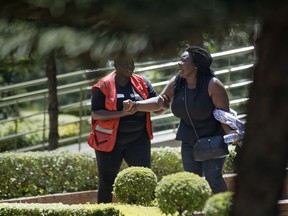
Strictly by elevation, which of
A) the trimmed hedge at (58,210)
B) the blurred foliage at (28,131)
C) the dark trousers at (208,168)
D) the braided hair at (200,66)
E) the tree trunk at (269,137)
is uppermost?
the tree trunk at (269,137)

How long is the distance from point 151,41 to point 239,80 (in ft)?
36.9

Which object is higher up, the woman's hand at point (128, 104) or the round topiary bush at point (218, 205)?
the woman's hand at point (128, 104)

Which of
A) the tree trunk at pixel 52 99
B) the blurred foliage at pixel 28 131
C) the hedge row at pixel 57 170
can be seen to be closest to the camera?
the hedge row at pixel 57 170

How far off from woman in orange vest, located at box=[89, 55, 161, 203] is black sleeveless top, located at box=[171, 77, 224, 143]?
76cm

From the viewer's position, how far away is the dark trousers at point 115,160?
1134 cm

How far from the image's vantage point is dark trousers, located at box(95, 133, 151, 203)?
11.3 meters

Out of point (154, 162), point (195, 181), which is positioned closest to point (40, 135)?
point (154, 162)

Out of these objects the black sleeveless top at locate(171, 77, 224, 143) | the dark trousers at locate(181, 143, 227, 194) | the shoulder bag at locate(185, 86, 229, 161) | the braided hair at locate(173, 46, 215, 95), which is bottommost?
the dark trousers at locate(181, 143, 227, 194)

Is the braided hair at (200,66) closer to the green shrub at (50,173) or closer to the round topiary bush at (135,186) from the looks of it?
the round topiary bush at (135,186)

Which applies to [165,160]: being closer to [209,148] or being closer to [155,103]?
[155,103]

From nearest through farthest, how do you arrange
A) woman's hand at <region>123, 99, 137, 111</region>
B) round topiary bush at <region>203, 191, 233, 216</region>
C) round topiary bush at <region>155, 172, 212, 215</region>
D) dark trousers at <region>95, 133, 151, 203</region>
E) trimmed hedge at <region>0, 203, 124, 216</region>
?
round topiary bush at <region>203, 191, 233, 216</region> < round topiary bush at <region>155, 172, 212, 215</region> < trimmed hedge at <region>0, 203, 124, 216</region> < woman's hand at <region>123, 99, 137, 111</region> < dark trousers at <region>95, 133, 151, 203</region>

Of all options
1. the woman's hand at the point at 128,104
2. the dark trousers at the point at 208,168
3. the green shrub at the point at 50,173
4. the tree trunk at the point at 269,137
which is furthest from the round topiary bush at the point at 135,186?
the tree trunk at the point at 269,137

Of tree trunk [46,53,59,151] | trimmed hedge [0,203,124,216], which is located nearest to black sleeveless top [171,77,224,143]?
trimmed hedge [0,203,124,216]

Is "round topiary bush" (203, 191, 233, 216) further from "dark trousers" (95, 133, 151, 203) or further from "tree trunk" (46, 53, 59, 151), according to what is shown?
"tree trunk" (46, 53, 59, 151)
